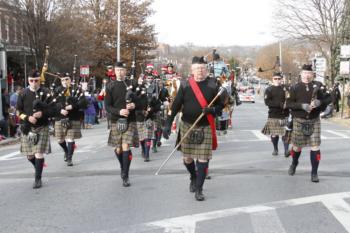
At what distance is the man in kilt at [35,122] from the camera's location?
753cm

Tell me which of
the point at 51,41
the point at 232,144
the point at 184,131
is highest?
the point at 51,41

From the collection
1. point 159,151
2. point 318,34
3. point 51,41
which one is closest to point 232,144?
point 159,151

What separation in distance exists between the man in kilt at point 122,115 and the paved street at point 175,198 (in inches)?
18.9

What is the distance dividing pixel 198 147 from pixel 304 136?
2.18 meters

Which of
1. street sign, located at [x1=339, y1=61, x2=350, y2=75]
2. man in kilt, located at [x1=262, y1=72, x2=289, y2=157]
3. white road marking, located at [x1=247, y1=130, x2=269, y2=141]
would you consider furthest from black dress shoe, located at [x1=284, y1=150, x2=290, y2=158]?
street sign, located at [x1=339, y1=61, x2=350, y2=75]

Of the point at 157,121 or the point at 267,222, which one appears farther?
the point at 157,121

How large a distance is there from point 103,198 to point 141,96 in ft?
7.28

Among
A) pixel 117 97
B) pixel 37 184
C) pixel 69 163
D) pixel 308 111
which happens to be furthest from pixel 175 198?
pixel 69 163

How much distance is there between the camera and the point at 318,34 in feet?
109

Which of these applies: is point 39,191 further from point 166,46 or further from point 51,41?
point 166,46

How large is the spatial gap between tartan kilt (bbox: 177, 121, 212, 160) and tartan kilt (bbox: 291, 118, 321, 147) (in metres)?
1.99

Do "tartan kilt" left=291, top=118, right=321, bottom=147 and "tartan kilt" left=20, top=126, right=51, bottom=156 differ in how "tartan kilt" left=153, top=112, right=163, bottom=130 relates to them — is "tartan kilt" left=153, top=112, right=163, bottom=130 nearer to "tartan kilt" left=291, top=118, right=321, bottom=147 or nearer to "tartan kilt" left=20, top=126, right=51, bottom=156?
"tartan kilt" left=20, top=126, right=51, bottom=156

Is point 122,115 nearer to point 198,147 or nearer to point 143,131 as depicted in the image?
point 198,147

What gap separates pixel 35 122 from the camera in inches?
295
